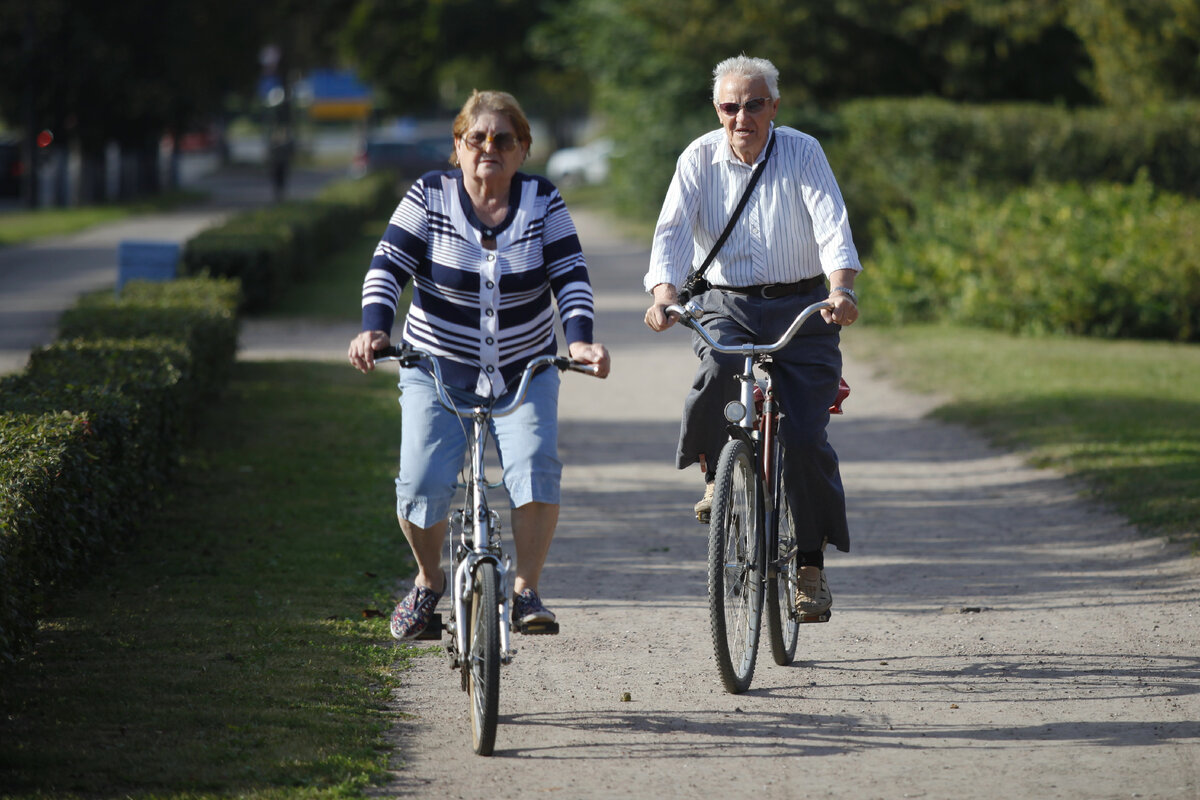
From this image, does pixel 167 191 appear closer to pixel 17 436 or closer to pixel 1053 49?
pixel 1053 49

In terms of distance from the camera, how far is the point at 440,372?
4.43 meters

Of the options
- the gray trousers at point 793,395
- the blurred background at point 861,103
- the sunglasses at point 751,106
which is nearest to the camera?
the sunglasses at point 751,106

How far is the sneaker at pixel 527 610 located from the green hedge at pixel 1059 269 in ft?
33.4

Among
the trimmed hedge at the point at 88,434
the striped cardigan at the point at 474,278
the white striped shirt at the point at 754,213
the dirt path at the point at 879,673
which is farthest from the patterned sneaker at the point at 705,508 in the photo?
the trimmed hedge at the point at 88,434

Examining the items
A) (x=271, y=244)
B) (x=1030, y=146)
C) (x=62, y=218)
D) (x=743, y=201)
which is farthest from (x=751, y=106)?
(x=62, y=218)

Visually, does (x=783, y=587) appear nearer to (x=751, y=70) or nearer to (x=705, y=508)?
(x=705, y=508)

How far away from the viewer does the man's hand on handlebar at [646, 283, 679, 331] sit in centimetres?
474

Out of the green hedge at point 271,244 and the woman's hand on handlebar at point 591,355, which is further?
the green hedge at point 271,244

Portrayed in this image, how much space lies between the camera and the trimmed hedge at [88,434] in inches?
188

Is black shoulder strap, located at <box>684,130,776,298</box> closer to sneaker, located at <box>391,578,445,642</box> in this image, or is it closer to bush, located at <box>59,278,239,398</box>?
sneaker, located at <box>391,578,445,642</box>

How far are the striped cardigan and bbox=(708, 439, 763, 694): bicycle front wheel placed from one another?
2.35 feet

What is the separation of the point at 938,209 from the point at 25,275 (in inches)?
529

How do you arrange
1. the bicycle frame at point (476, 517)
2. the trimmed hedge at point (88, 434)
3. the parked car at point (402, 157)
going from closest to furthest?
the bicycle frame at point (476, 517)
the trimmed hedge at point (88, 434)
the parked car at point (402, 157)

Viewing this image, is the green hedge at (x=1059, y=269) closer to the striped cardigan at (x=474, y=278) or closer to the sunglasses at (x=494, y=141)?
the striped cardigan at (x=474, y=278)
